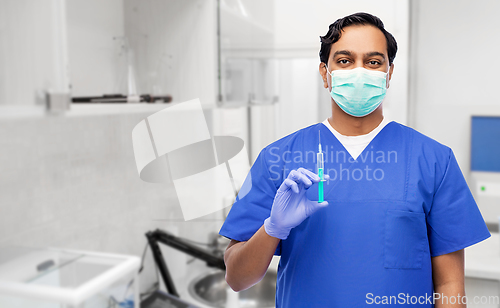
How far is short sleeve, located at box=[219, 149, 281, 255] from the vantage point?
0.93 m

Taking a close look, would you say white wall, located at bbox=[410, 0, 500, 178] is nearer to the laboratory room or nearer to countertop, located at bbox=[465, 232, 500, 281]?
the laboratory room

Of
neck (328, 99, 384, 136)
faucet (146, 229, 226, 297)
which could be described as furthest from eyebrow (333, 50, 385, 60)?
faucet (146, 229, 226, 297)

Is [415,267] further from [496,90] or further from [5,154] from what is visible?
[496,90]

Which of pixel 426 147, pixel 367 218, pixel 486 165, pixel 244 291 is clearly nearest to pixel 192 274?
pixel 244 291

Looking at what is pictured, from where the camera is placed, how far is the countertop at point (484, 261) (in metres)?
1.61

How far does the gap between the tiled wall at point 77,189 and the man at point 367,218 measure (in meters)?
0.60

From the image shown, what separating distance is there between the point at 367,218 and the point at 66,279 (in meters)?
0.66

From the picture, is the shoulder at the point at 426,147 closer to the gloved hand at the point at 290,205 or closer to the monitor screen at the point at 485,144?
the gloved hand at the point at 290,205

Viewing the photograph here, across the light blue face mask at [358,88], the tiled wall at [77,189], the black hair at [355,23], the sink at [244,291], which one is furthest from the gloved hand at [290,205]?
the sink at [244,291]

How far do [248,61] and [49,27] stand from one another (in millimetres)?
996

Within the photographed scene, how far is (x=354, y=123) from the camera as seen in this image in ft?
3.24

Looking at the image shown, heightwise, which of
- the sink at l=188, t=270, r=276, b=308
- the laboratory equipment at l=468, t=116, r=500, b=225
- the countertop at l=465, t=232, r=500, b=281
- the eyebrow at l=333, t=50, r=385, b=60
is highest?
the eyebrow at l=333, t=50, r=385, b=60

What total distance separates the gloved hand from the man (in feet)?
0.14

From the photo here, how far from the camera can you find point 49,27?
822 millimetres
